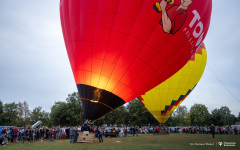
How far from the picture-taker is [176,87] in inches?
614

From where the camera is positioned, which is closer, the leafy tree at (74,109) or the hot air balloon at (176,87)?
the hot air balloon at (176,87)

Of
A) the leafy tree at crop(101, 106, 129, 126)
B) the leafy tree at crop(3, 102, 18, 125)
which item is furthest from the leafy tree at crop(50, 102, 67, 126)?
the leafy tree at crop(3, 102, 18, 125)

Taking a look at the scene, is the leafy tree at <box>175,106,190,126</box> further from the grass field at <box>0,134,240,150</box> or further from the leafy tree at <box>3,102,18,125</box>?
the grass field at <box>0,134,240,150</box>

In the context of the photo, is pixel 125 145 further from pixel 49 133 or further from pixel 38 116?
pixel 38 116

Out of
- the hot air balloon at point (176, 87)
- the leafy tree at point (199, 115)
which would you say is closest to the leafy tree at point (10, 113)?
the hot air balloon at point (176, 87)

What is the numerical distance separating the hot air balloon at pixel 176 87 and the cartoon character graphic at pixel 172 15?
893cm

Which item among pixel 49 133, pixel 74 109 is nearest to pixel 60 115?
pixel 74 109

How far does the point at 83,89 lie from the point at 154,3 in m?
4.54

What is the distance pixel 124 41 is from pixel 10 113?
60793 millimetres

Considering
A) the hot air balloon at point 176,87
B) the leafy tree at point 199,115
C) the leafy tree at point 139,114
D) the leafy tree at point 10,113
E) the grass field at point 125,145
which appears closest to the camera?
the grass field at point 125,145

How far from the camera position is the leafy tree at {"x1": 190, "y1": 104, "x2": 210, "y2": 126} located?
6500 centimetres

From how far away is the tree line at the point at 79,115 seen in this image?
37.3 meters

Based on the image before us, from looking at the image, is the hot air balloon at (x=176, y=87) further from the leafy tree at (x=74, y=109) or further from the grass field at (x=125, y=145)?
the leafy tree at (x=74, y=109)

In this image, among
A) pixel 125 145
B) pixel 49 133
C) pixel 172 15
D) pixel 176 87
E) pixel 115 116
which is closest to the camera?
pixel 172 15
